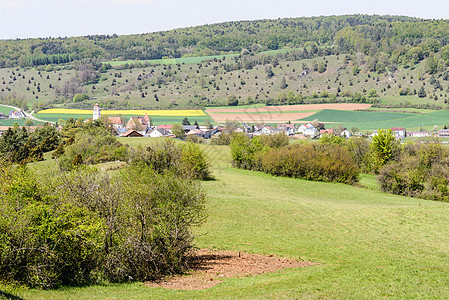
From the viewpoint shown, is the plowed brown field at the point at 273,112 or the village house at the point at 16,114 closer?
the plowed brown field at the point at 273,112

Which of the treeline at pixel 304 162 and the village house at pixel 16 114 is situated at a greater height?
the village house at pixel 16 114

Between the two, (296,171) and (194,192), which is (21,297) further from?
(296,171)

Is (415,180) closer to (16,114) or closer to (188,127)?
→ (188,127)

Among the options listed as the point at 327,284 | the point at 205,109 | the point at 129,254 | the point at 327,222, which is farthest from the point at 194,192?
A: the point at 205,109

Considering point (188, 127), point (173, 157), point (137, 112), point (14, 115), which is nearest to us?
point (173, 157)

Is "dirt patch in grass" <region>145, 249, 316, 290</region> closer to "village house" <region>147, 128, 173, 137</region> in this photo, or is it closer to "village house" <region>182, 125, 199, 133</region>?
"village house" <region>147, 128, 173, 137</region>

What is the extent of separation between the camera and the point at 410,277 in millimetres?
18656

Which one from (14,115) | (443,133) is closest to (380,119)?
(443,133)

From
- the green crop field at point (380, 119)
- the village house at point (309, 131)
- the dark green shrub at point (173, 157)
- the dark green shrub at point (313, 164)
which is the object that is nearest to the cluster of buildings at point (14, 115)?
the village house at point (309, 131)

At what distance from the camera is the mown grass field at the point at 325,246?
16906mm

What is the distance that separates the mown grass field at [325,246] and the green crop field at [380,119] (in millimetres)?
103281

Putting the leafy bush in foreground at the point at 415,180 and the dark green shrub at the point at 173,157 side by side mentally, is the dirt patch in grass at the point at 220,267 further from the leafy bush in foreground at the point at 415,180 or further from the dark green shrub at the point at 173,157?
the leafy bush in foreground at the point at 415,180

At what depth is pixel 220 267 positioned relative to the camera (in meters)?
22.1

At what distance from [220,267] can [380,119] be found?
5877 inches
